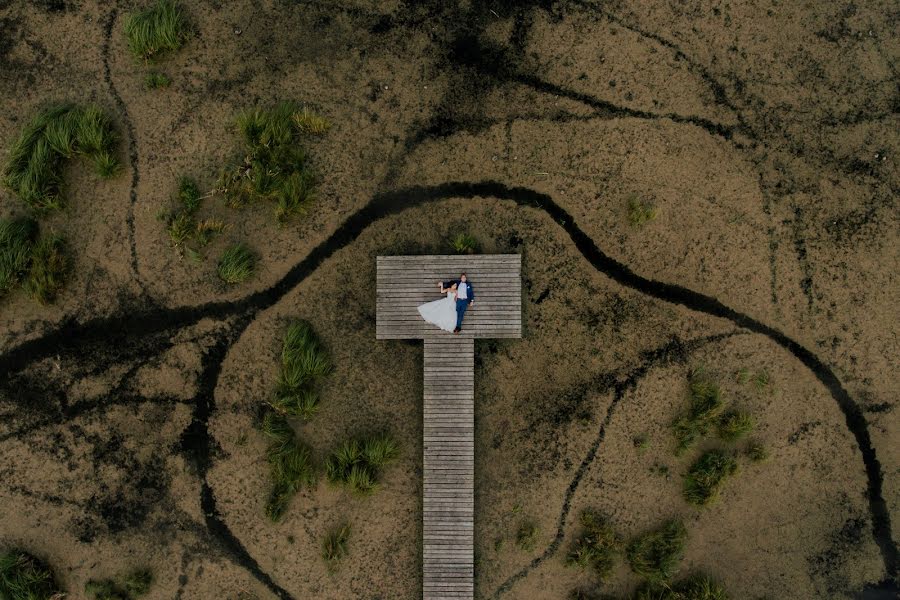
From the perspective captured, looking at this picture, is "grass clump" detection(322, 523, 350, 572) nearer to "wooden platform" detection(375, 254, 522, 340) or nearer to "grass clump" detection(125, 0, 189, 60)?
"wooden platform" detection(375, 254, 522, 340)

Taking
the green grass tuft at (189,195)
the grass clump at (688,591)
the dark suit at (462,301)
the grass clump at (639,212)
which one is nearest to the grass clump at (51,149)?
the green grass tuft at (189,195)

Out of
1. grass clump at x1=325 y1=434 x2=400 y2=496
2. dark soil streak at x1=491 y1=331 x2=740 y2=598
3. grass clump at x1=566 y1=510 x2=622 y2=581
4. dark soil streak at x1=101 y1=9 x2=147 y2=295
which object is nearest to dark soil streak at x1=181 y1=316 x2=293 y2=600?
dark soil streak at x1=101 y1=9 x2=147 y2=295

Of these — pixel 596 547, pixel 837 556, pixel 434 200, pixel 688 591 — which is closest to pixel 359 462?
pixel 596 547

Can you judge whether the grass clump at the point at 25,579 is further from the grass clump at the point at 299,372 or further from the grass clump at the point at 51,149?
the grass clump at the point at 51,149

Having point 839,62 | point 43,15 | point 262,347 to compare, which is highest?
point 43,15

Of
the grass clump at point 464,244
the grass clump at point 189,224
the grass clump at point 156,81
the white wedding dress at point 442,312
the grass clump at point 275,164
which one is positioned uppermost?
the grass clump at point 156,81

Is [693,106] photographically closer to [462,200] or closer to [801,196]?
[801,196]

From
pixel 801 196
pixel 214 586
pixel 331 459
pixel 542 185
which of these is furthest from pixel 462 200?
pixel 214 586
